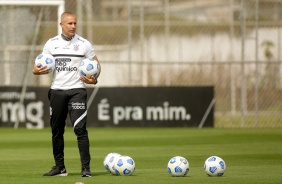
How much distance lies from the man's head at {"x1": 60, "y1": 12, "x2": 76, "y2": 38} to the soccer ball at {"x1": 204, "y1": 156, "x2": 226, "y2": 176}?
111 inches

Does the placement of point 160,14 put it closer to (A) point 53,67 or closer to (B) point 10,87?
(B) point 10,87

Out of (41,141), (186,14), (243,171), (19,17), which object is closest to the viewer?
(243,171)

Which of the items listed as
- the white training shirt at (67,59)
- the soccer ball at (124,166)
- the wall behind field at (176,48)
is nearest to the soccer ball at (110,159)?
the soccer ball at (124,166)

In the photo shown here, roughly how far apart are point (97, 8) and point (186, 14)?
4.54 m

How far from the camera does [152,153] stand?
19.8 m

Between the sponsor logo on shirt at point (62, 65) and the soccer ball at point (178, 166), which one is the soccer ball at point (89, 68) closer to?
the sponsor logo on shirt at point (62, 65)

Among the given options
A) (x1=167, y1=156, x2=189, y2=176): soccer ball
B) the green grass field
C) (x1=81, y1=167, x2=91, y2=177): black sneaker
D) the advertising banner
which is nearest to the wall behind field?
the advertising banner

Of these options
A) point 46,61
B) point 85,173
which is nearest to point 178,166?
point 85,173

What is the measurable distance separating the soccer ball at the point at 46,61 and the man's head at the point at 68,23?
0.44m

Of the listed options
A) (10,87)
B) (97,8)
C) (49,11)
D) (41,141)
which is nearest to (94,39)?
(97,8)

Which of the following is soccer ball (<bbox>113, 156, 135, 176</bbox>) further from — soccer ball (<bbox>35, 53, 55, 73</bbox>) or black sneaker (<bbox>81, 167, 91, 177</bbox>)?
soccer ball (<bbox>35, 53, 55, 73</bbox>)

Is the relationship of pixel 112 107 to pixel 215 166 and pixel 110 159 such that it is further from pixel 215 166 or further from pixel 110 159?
pixel 215 166

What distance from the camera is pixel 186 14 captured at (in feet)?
148

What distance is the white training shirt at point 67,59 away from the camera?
14.2 metres
